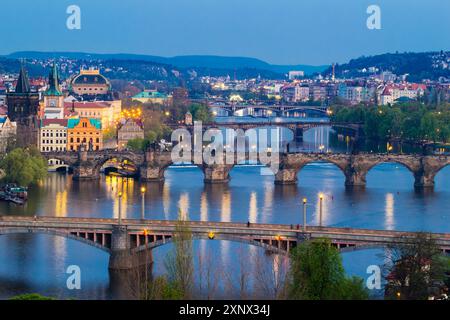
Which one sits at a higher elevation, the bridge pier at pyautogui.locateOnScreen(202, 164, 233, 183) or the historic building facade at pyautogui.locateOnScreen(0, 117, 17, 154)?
the historic building facade at pyautogui.locateOnScreen(0, 117, 17, 154)

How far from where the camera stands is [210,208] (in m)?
27.4

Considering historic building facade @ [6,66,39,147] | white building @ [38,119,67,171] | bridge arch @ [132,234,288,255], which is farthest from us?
white building @ [38,119,67,171]

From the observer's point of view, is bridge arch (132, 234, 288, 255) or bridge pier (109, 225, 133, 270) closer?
bridge arch (132, 234, 288, 255)

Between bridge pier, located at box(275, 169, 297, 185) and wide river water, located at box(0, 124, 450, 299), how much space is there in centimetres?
20

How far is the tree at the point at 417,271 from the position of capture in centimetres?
1623

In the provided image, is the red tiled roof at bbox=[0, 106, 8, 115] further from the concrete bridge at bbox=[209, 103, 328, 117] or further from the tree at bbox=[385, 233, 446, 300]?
the concrete bridge at bbox=[209, 103, 328, 117]

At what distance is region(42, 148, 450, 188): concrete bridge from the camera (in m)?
32.9

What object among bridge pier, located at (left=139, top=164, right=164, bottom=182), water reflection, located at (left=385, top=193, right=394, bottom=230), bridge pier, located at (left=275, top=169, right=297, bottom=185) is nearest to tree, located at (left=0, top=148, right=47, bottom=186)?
bridge pier, located at (left=139, top=164, right=164, bottom=182)

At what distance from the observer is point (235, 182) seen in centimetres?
3288

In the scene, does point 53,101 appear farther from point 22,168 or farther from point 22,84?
point 22,168

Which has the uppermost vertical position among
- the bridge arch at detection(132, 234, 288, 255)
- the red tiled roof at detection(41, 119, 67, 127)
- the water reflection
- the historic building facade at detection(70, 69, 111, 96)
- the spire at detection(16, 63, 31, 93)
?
the spire at detection(16, 63, 31, 93)

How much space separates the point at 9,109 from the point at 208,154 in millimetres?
8360
